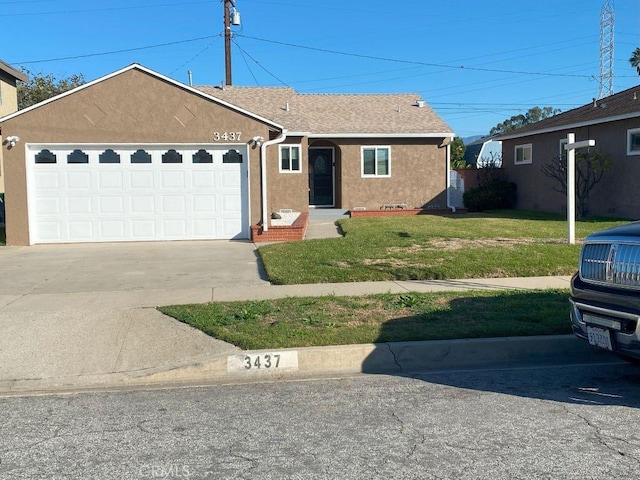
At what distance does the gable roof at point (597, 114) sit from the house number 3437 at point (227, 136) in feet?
37.2

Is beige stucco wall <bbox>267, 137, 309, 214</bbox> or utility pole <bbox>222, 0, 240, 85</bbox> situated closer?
beige stucco wall <bbox>267, 137, 309, 214</bbox>

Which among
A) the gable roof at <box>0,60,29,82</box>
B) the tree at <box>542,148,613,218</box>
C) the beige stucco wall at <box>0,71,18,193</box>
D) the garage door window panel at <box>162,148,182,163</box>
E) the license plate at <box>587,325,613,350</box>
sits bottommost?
the license plate at <box>587,325,613,350</box>

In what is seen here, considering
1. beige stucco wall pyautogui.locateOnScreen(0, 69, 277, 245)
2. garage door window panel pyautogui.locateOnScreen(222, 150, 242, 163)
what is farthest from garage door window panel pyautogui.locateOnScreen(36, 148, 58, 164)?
garage door window panel pyautogui.locateOnScreen(222, 150, 242, 163)

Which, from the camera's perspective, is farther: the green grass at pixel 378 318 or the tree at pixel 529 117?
the tree at pixel 529 117

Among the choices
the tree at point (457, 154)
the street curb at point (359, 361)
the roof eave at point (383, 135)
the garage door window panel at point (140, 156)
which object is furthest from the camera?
the tree at point (457, 154)

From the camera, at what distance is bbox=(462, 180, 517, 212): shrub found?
25.0 m

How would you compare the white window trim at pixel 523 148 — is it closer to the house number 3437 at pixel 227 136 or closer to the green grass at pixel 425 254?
the green grass at pixel 425 254

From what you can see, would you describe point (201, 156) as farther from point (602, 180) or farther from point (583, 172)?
point (602, 180)

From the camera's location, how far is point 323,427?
192 inches

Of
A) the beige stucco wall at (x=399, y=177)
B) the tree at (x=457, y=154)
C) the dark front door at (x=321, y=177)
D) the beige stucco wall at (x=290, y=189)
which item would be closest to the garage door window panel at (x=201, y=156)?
the beige stucco wall at (x=290, y=189)

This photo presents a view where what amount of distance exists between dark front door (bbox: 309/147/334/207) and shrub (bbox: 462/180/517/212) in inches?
222

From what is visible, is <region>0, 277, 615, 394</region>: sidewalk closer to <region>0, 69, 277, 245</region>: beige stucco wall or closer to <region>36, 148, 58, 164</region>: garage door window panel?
<region>0, 69, 277, 245</region>: beige stucco wall

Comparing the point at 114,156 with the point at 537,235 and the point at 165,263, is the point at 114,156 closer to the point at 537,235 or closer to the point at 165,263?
the point at 165,263

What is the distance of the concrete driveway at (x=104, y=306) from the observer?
6562 millimetres
